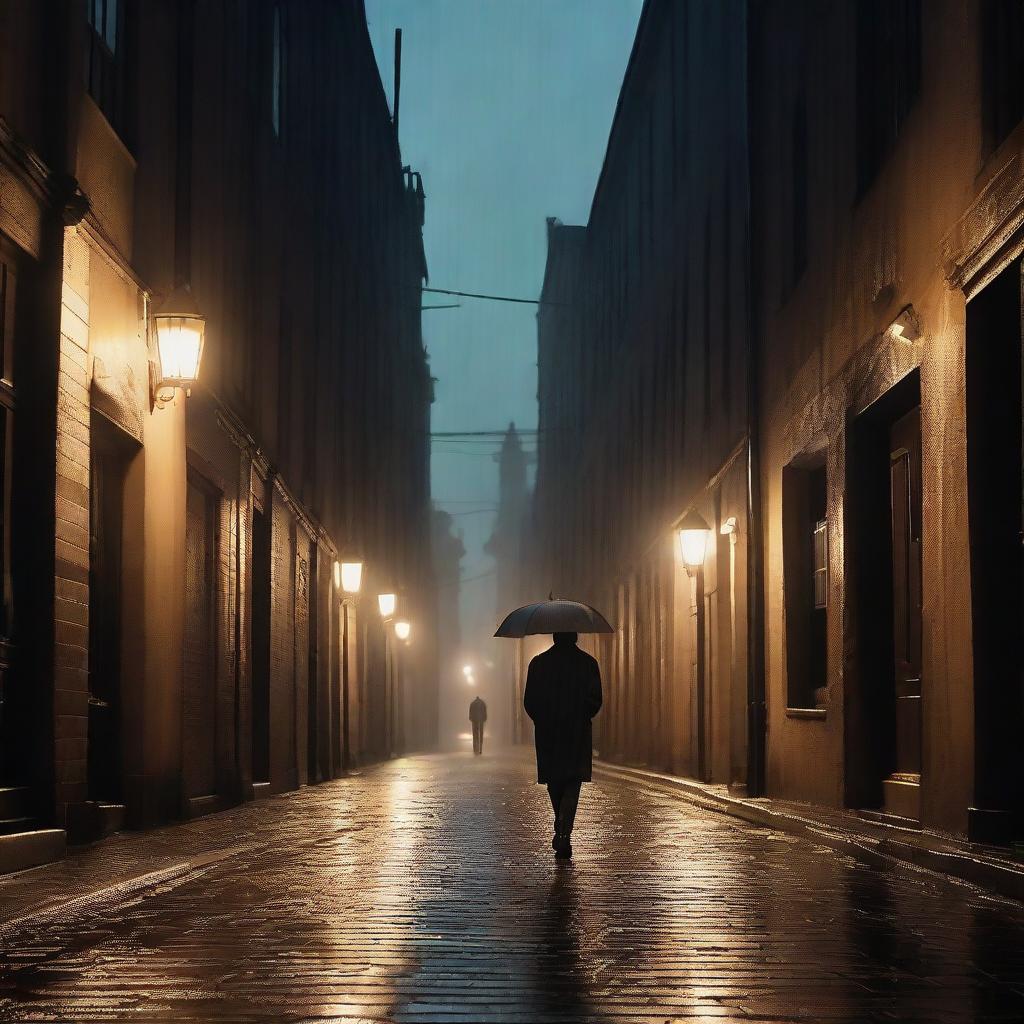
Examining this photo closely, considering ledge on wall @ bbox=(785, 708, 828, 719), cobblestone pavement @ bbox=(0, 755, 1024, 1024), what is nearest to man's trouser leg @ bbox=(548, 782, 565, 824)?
cobblestone pavement @ bbox=(0, 755, 1024, 1024)

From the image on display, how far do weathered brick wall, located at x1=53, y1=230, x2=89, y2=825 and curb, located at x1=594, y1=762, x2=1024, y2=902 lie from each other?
478 centimetres

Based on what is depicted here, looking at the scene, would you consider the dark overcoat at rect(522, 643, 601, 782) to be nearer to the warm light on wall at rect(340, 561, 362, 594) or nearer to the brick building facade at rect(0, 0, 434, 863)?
the brick building facade at rect(0, 0, 434, 863)

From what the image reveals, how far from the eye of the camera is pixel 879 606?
14.1m

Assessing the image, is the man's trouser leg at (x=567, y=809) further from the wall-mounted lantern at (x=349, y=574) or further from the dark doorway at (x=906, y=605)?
the wall-mounted lantern at (x=349, y=574)

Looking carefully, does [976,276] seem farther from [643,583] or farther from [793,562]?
[643,583]

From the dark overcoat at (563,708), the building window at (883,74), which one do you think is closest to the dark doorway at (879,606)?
the building window at (883,74)

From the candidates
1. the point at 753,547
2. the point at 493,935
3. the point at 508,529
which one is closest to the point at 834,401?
the point at 753,547

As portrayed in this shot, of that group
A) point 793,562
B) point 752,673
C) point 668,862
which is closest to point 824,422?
point 793,562

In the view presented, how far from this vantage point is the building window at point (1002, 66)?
9.98 metres

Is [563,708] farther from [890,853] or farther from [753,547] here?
[753,547]

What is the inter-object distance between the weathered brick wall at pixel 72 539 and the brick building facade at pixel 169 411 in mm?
25

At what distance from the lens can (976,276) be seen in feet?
34.0

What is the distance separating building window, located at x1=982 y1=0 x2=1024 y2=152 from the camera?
9984 mm

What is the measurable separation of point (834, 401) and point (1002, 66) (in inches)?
199
